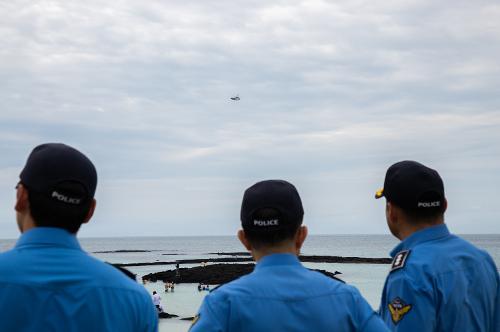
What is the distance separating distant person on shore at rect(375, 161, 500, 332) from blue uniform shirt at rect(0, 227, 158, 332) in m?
1.32

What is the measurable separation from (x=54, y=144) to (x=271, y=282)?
1023mm

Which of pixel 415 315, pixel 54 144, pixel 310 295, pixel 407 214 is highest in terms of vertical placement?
pixel 54 144

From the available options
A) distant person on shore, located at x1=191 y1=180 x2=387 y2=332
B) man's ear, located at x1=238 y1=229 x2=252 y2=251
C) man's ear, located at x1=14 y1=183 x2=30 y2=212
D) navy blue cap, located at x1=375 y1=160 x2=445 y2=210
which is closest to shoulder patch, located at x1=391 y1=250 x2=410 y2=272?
navy blue cap, located at x1=375 y1=160 x2=445 y2=210

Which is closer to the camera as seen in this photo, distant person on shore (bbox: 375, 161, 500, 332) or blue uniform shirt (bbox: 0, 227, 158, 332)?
blue uniform shirt (bbox: 0, 227, 158, 332)

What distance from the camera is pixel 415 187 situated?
11.0ft

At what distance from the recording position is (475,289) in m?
3.27

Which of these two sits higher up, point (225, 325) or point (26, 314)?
point (26, 314)

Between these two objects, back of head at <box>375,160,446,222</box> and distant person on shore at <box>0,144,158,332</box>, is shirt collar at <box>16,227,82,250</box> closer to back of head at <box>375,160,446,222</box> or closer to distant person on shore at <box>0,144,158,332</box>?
distant person on shore at <box>0,144,158,332</box>

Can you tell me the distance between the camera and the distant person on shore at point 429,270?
3115 millimetres

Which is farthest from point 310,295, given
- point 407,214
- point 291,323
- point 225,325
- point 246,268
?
point 246,268

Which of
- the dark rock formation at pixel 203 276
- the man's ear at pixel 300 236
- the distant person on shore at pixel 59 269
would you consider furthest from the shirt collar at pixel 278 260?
the dark rock formation at pixel 203 276

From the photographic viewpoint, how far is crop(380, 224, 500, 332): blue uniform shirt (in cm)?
310

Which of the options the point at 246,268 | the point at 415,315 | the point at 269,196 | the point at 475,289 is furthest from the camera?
the point at 246,268

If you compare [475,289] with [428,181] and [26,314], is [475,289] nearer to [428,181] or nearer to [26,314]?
[428,181]
